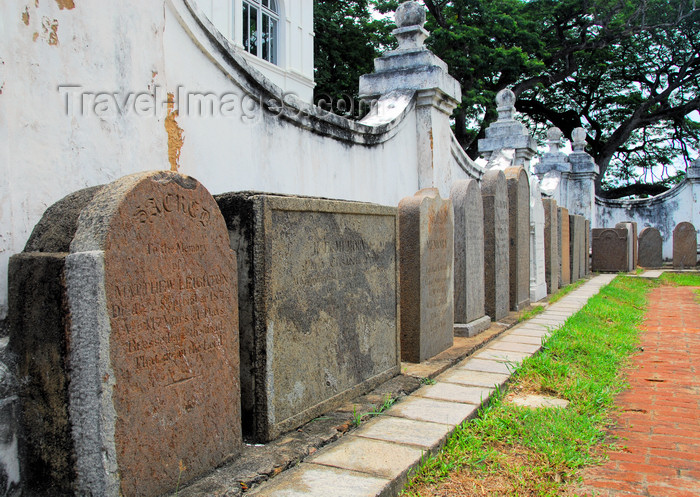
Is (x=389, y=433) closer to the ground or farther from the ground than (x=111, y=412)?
closer to the ground

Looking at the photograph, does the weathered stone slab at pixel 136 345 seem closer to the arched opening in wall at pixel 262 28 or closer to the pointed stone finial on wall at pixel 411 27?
the pointed stone finial on wall at pixel 411 27

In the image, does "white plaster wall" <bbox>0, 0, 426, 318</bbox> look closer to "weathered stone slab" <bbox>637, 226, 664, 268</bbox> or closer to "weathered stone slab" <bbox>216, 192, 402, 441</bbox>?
"weathered stone slab" <bbox>216, 192, 402, 441</bbox>

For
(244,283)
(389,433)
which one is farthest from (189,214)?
(389,433)

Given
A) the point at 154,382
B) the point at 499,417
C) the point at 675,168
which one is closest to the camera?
the point at 154,382

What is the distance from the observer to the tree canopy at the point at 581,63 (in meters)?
20.6

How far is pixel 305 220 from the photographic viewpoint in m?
3.02

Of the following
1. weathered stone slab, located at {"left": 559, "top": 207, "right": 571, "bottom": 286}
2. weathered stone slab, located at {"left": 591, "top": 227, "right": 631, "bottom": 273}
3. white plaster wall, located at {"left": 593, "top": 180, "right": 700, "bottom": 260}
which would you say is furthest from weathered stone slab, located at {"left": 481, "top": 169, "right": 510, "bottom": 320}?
white plaster wall, located at {"left": 593, "top": 180, "right": 700, "bottom": 260}

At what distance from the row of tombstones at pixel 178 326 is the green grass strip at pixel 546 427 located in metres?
0.71

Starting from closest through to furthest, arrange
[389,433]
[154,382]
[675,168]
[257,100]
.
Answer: [154,382], [389,433], [257,100], [675,168]

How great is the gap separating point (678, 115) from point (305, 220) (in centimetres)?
2473

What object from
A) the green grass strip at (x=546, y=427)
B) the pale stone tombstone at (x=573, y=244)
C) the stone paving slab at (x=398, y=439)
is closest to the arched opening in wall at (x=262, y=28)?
the pale stone tombstone at (x=573, y=244)

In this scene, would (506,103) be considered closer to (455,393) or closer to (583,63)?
(455,393)

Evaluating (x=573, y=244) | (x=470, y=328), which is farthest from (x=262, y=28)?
(x=470, y=328)

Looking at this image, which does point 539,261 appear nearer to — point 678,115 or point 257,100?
point 257,100
